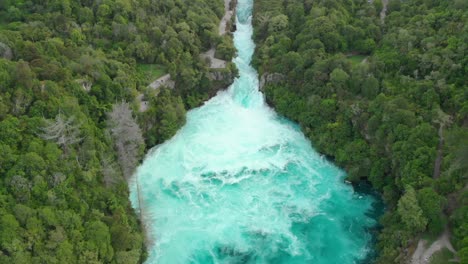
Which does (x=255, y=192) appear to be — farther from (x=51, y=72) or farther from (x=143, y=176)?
(x=51, y=72)

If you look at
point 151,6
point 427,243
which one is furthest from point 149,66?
point 427,243

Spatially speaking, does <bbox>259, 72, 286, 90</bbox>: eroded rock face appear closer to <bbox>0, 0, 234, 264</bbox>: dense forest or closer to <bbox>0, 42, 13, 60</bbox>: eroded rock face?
<bbox>0, 0, 234, 264</bbox>: dense forest

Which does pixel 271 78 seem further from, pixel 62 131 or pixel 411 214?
pixel 62 131

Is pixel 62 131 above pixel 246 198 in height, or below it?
above

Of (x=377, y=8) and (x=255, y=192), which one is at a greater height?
(x=377, y=8)

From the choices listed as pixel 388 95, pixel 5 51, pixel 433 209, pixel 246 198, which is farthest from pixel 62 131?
pixel 388 95

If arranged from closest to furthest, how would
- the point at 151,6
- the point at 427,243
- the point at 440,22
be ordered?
the point at 427,243, the point at 440,22, the point at 151,6

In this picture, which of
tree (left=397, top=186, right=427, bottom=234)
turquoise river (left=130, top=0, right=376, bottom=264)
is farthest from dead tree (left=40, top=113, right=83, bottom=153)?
tree (left=397, top=186, right=427, bottom=234)
